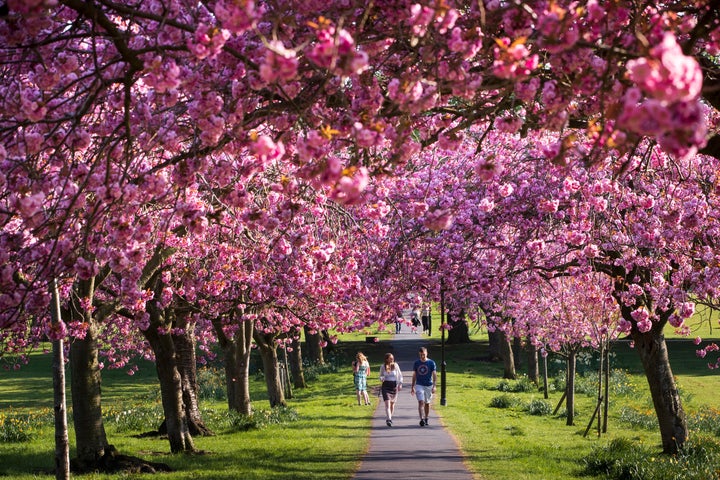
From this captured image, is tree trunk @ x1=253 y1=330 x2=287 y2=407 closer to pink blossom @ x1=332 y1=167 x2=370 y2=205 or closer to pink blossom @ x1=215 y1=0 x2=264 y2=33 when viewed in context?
pink blossom @ x1=332 y1=167 x2=370 y2=205

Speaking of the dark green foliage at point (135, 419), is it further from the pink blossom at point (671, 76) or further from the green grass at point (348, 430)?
the pink blossom at point (671, 76)

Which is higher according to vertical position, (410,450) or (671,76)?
(671,76)

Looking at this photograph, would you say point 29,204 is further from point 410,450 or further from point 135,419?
point 135,419

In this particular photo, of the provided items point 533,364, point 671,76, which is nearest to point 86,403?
point 671,76

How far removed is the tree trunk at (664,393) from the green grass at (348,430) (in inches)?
19.8

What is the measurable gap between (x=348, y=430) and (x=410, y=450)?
154 inches

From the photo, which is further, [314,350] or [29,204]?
[314,350]

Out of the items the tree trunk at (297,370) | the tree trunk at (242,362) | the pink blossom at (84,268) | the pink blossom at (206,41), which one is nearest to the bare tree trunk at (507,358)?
the tree trunk at (297,370)

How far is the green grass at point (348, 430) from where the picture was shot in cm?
1329

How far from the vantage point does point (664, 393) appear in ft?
44.8

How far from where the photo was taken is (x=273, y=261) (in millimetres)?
13945

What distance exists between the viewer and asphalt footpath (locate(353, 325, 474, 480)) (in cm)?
1233

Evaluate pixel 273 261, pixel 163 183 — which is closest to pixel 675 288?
pixel 273 261

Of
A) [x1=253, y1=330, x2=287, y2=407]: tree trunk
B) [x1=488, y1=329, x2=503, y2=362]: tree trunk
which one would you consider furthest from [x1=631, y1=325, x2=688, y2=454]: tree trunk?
[x1=488, y1=329, x2=503, y2=362]: tree trunk
